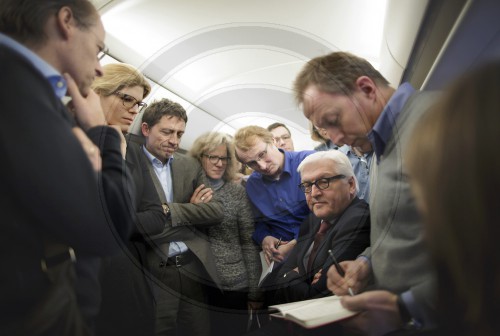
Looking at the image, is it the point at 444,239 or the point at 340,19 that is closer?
the point at 444,239

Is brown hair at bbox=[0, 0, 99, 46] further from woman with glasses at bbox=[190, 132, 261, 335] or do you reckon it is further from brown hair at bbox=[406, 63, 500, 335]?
brown hair at bbox=[406, 63, 500, 335]

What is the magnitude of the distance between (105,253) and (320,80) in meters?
0.41

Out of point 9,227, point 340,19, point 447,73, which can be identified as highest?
point 340,19

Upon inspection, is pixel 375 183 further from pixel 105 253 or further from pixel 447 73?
pixel 105 253

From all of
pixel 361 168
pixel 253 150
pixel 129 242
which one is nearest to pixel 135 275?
pixel 129 242

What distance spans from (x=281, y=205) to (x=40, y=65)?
396mm

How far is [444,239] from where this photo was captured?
46 cm

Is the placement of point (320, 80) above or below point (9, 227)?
above

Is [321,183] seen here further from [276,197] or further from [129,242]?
[129,242]

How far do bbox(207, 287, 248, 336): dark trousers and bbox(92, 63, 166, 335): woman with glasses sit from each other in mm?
94

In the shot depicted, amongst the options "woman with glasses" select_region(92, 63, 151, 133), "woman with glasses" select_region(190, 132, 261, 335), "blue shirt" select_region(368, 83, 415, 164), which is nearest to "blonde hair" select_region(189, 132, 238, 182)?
"woman with glasses" select_region(190, 132, 261, 335)

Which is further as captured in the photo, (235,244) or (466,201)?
(235,244)

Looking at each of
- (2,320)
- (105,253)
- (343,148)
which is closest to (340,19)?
(343,148)

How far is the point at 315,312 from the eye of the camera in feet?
1.66
